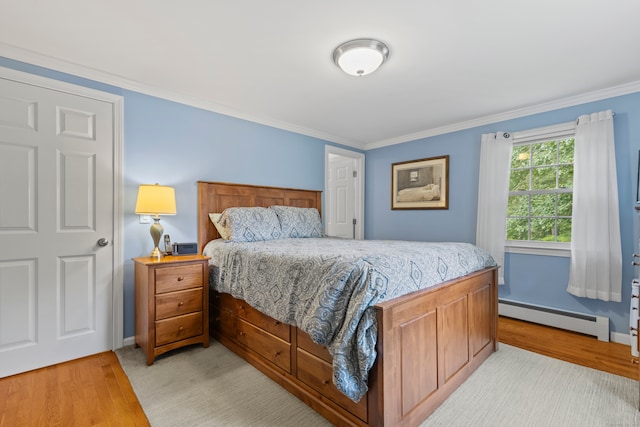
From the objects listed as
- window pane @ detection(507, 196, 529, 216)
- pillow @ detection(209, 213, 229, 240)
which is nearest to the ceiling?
window pane @ detection(507, 196, 529, 216)

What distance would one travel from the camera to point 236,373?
212cm

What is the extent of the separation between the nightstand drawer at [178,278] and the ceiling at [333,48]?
5.40 feet

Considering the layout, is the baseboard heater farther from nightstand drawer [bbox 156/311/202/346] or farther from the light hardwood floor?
nightstand drawer [bbox 156/311/202/346]

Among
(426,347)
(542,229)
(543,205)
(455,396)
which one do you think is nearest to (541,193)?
(543,205)

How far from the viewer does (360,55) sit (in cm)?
205

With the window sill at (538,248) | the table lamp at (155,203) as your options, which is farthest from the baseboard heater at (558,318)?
the table lamp at (155,203)

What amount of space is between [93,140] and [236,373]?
221 cm

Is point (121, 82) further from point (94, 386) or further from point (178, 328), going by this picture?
point (94, 386)

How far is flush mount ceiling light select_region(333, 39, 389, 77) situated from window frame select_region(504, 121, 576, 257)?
2.11 meters

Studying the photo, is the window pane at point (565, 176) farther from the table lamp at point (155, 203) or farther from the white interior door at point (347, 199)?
the table lamp at point (155, 203)

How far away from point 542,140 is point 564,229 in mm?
989

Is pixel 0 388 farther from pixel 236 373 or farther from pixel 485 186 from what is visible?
pixel 485 186

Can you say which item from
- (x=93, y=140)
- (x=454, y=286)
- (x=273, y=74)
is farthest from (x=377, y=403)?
(x=93, y=140)

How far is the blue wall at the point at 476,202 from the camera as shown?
265 cm
